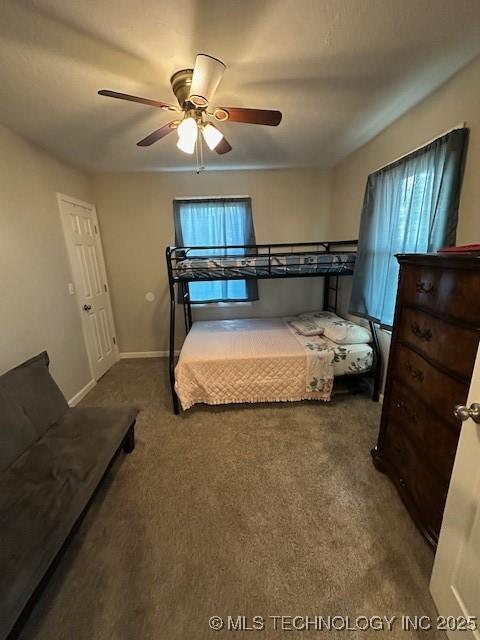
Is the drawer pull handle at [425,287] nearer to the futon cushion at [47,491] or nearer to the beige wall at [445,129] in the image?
the beige wall at [445,129]

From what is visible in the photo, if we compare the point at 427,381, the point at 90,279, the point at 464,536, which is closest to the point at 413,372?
the point at 427,381

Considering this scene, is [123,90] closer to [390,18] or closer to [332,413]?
[390,18]

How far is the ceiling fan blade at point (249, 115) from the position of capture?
143 cm

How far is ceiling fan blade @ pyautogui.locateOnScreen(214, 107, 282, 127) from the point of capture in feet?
4.68

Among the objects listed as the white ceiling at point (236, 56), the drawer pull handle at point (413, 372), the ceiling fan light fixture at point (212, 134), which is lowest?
the drawer pull handle at point (413, 372)

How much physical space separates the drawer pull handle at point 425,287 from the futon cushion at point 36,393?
2.39m

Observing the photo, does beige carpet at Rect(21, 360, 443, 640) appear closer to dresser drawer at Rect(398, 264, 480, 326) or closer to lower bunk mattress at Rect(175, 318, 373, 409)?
lower bunk mattress at Rect(175, 318, 373, 409)

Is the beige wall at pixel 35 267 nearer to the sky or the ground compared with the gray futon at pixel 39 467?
nearer to the sky

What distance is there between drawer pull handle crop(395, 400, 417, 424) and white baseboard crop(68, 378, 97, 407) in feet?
9.57

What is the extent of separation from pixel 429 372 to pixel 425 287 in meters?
0.41

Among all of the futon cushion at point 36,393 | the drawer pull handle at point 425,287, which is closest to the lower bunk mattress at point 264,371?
the futon cushion at point 36,393

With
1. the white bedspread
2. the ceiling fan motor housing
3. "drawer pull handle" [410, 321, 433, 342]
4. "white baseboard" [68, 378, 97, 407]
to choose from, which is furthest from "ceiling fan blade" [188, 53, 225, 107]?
"white baseboard" [68, 378, 97, 407]

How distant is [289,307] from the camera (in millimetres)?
3803

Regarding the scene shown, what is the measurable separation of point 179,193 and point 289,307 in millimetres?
2191
